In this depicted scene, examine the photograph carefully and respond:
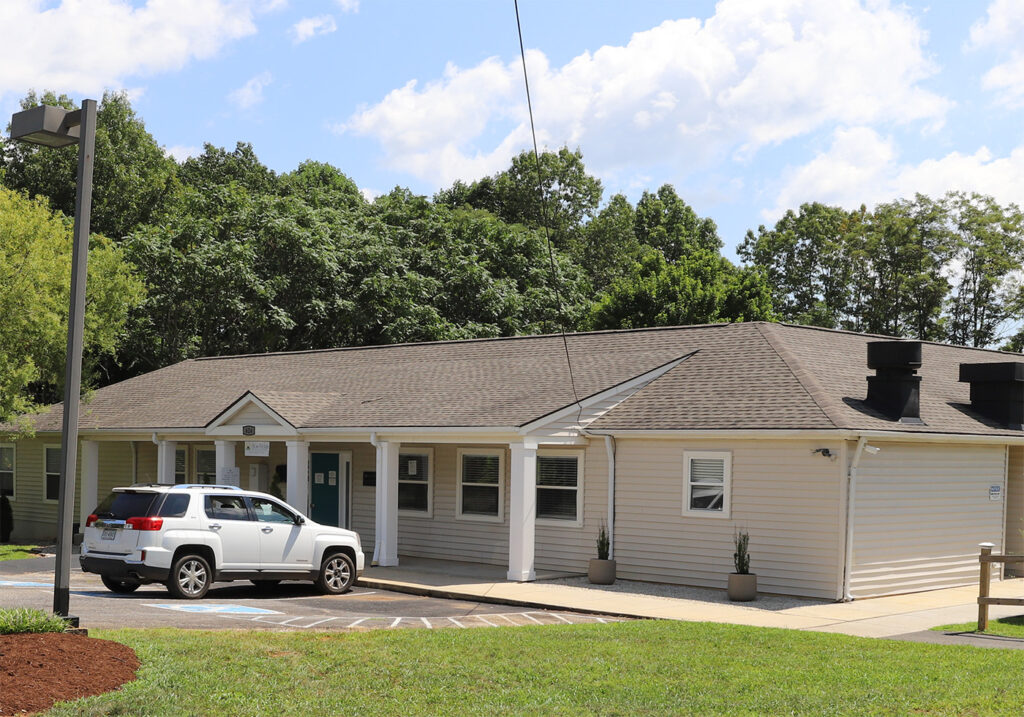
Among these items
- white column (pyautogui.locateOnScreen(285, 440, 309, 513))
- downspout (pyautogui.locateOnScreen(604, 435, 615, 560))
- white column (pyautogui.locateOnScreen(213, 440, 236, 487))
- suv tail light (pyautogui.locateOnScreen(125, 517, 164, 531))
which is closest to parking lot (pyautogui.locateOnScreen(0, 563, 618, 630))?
suv tail light (pyautogui.locateOnScreen(125, 517, 164, 531))

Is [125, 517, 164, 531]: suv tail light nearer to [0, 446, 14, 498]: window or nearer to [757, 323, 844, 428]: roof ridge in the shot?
[757, 323, 844, 428]: roof ridge

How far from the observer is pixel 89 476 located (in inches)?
1134

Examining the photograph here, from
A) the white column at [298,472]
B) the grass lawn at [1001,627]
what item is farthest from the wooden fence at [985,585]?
the white column at [298,472]

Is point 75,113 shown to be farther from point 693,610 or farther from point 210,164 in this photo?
point 210,164

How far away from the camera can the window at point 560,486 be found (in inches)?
826

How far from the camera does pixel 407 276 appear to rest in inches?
1772

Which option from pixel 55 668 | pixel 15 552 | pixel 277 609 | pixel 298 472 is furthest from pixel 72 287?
pixel 15 552

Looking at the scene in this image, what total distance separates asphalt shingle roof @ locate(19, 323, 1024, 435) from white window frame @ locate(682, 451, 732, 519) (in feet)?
1.79

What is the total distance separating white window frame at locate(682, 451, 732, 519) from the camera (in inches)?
743

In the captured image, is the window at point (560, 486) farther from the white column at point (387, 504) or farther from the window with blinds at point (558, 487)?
the white column at point (387, 504)

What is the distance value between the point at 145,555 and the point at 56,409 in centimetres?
1744

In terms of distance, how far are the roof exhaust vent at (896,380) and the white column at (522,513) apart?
19.5ft

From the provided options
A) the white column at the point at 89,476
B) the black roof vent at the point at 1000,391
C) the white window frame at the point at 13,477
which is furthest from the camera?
the white window frame at the point at 13,477

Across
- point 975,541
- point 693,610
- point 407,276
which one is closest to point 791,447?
point 693,610
